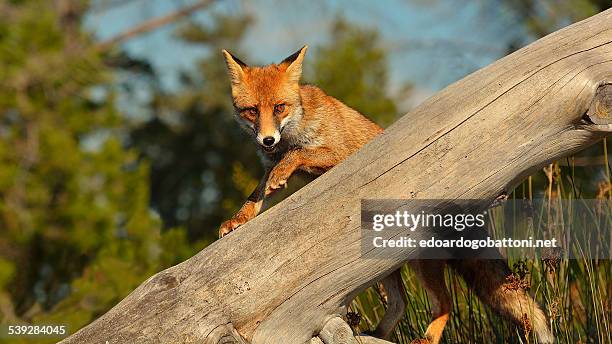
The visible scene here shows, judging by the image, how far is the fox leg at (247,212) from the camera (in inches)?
219

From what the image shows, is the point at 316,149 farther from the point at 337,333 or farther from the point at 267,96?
the point at 337,333

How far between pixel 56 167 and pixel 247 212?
27.3ft

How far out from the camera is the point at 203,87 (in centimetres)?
2441

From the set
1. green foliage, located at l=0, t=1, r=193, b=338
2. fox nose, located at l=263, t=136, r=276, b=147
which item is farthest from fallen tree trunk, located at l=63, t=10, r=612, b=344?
green foliage, located at l=0, t=1, r=193, b=338

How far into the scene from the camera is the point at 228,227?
18.2 ft

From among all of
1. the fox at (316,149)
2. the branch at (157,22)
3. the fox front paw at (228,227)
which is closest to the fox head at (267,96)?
the fox at (316,149)

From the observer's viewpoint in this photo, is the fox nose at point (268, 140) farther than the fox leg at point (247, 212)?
Yes

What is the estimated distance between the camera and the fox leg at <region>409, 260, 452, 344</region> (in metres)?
5.57

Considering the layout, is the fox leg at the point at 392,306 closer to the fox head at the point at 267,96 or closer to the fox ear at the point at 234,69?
the fox head at the point at 267,96

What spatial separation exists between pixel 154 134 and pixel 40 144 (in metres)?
9.15

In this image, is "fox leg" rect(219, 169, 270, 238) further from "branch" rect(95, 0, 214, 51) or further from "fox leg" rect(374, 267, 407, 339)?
"branch" rect(95, 0, 214, 51)

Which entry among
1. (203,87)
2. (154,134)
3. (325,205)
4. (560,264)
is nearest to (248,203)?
(325,205)

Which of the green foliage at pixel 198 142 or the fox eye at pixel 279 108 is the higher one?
the green foliage at pixel 198 142

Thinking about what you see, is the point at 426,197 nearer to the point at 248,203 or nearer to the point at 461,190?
the point at 461,190
